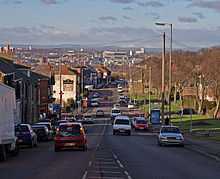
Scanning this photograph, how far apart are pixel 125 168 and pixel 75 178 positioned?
4866 mm

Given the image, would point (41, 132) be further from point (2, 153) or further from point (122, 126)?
point (2, 153)

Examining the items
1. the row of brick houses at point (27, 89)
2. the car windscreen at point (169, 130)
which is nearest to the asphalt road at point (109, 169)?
the car windscreen at point (169, 130)

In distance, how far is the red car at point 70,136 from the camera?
132 feet

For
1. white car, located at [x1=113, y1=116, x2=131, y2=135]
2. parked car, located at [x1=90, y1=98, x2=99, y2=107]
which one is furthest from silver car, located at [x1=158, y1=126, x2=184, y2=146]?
parked car, located at [x1=90, y1=98, x2=99, y2=107]

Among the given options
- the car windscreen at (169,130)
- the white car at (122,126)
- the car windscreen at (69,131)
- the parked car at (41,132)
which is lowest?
the white car at (122,126)

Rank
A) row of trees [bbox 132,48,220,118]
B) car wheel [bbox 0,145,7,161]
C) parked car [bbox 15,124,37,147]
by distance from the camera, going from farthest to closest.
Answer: row of trees [bbox 132,48,220,118], parked car [bbox 15,124,37,147], car wheel [bbox 0,145,7,161]

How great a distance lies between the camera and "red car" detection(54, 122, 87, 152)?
40.3 meters

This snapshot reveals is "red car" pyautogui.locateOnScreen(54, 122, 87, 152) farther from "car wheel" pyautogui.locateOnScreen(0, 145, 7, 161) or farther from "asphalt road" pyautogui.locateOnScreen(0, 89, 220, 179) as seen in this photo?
"car wheel" pyautogui.locateOnScreen(0, 145, 7, 161)

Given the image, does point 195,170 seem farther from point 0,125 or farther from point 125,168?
point 0,125

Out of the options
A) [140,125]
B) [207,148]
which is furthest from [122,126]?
[207,148]

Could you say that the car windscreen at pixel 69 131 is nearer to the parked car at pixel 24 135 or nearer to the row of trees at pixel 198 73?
the parked car at pixel 24 135

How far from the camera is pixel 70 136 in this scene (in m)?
40.2

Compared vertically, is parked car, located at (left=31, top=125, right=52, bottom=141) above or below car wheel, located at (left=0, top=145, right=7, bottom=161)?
below

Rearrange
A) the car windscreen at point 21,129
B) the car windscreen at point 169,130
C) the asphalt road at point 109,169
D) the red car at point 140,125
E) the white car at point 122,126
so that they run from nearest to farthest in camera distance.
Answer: the asphalt road at point 109,169 < the car windscreen at point 21,129 < the car windscreen at point 169,130 < the white car at point 122,126 < the red car at point 140,125
